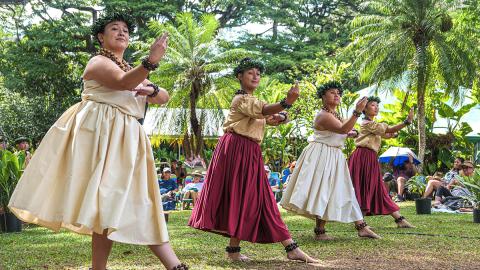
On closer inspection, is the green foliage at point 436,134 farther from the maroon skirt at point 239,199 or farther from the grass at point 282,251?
the maroon skirt at point 239,199

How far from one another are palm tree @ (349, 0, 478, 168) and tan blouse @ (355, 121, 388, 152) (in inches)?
505

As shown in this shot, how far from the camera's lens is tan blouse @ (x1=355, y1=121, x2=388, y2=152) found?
8.62 m

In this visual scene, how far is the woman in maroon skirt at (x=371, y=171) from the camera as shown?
28.0 ft

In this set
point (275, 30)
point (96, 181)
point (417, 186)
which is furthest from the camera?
point (275, 30)

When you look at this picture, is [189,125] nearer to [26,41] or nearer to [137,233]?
[26,41]

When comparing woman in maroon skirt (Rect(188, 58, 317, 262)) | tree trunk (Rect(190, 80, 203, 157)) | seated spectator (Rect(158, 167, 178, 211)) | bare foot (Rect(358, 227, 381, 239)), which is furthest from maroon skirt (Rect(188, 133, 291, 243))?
tree trunk (Rect(190, 80, 203, 157))

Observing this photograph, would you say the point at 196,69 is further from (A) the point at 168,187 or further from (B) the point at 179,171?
(A) the point at 168,187

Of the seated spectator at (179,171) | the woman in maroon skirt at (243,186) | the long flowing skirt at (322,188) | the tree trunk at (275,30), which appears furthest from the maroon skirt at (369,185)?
the tree trunk at (275,30)

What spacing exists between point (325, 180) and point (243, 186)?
5.51ft

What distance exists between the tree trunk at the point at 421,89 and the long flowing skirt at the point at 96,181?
17.9m

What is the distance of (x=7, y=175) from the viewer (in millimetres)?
8773

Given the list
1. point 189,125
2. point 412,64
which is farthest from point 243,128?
point 189,125

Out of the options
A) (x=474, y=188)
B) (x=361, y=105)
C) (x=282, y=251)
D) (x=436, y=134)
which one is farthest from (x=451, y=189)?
(x=436, y=134)

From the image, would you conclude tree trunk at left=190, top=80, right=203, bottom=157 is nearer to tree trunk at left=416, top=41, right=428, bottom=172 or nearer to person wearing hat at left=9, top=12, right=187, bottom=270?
tree trunk at left=416, top=41, right=428, bottom=172
